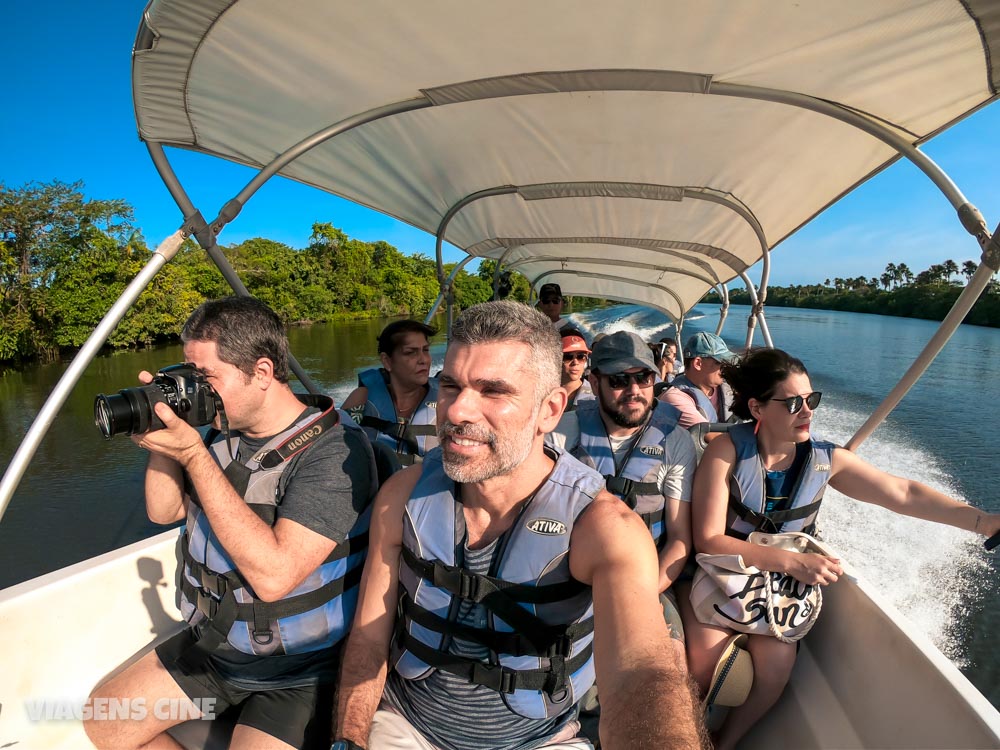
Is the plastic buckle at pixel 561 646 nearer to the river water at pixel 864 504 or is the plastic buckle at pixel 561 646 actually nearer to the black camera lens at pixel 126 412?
the black camera lens at pixel 126 412

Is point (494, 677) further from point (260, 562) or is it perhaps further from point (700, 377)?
point (700, 377)

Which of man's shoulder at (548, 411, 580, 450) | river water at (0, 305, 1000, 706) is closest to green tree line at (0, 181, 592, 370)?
river water at (0, 305, 1000, 706)

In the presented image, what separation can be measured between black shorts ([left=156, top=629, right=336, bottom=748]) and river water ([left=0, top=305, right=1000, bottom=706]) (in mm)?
2676

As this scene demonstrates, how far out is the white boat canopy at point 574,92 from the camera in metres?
1.53

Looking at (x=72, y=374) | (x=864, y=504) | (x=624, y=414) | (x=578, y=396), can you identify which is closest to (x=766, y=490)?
(x=624, y=414)

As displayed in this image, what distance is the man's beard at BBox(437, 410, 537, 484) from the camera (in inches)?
48.9

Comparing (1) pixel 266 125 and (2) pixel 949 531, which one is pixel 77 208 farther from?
(2) pixel 949 531

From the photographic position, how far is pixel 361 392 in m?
3.39

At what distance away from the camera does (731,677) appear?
1.77m

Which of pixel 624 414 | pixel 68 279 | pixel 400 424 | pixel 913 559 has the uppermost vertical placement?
pixel 68 279

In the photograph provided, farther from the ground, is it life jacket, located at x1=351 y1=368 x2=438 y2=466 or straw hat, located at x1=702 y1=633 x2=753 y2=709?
life jacket, located at x1=351 y1=368 x2=438 y2=466

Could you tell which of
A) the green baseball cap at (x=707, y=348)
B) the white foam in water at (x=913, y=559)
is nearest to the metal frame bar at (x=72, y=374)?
the green baseball cap at (x=707, y=348)

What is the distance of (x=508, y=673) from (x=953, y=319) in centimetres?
199

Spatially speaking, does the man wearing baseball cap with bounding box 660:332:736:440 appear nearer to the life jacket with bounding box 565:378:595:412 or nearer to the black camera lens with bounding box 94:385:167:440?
the life jacket with bounding box 565:378:595:412
